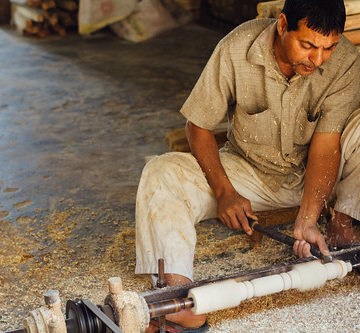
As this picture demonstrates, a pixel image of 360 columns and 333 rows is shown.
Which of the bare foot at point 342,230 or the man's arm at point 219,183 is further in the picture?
the bare foot at point 342,230

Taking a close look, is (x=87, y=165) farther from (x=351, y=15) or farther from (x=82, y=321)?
(x=82, y=321)

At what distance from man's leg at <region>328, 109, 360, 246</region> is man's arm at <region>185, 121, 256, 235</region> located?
483mm

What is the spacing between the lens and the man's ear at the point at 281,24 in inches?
107

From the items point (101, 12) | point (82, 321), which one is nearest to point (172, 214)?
point (82, 321)

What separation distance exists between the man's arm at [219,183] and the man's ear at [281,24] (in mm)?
630

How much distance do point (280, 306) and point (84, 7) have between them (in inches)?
263

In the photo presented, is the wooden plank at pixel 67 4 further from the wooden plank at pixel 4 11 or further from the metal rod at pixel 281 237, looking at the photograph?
the metal rod at pixel 281 237

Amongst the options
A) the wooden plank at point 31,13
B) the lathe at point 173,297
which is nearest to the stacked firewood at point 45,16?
the wooden plank at point 31,13

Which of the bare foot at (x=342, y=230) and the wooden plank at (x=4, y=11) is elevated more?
the bare foot at (x=342, y=230)

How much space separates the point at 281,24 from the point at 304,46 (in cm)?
16

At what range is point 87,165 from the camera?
4613 millimetres

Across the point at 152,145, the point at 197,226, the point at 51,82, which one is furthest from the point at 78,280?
the point at 51,82

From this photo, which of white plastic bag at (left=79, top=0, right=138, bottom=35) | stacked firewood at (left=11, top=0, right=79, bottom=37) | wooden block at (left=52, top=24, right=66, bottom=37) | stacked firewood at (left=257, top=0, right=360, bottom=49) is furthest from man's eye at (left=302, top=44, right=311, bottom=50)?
wooden block at (left=52, top=24, right=66, bottom=37)

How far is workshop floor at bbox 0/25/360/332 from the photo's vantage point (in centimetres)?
308
